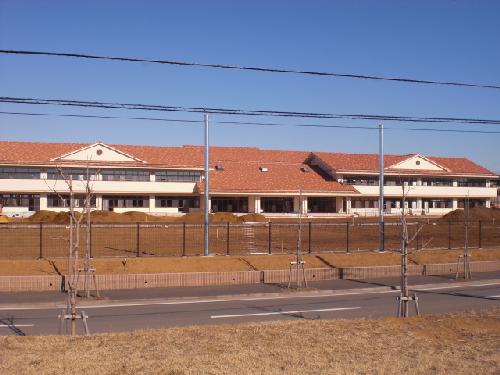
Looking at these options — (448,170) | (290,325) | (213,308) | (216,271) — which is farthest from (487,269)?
(448,170)

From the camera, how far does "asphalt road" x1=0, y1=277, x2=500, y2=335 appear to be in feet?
41.1

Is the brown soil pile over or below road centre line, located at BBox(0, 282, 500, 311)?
over

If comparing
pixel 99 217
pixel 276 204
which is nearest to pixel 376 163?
pixel 276 204

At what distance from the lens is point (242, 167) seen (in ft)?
185

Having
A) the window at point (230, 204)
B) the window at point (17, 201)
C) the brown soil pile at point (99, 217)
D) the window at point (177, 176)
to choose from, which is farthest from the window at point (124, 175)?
the window at point (230, 204)

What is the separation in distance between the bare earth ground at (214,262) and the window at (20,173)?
30.9 m

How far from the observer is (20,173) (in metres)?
48.0

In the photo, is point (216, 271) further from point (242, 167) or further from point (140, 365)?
point (242, 167)

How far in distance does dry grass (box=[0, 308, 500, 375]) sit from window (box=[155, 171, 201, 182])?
1648 inches

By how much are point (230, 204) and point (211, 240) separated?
23404mm

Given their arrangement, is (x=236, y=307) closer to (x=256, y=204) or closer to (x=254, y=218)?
(x=254, y=218)

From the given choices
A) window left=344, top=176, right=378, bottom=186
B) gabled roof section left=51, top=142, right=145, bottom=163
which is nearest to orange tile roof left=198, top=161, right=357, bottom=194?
window left=344, top=176, right=378, bottom=186

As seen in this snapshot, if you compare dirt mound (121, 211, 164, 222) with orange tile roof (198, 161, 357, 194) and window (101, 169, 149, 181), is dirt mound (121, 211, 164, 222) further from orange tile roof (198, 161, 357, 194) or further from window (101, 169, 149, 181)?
orange tile roof (198, 161, 357, 194)

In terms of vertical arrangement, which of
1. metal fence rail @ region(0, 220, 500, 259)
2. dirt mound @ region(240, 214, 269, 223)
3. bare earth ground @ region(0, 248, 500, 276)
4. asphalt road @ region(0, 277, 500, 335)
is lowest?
asphalt road @ region(0, 277, 500, 335)
